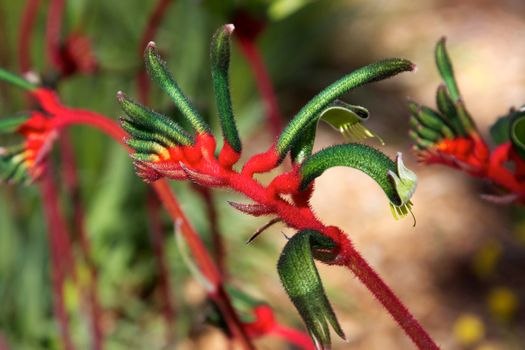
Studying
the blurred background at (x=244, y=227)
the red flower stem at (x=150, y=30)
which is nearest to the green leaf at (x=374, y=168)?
the red flower stem at (x=150, y=30)

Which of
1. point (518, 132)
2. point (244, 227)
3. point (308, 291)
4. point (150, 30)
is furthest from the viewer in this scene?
point (244, 227)

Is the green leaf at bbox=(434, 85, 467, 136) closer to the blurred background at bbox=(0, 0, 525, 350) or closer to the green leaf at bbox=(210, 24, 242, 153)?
the green leaf at bbox=(210, 24, 242, 153)

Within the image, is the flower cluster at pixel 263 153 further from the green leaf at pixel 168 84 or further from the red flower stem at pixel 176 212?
the red flower stem at pixel 176 212

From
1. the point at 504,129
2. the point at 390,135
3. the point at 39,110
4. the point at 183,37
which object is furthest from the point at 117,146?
the point at 504,129

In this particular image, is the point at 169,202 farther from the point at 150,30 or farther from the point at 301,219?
the point at 150,30

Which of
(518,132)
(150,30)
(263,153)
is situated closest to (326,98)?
(263,153)
